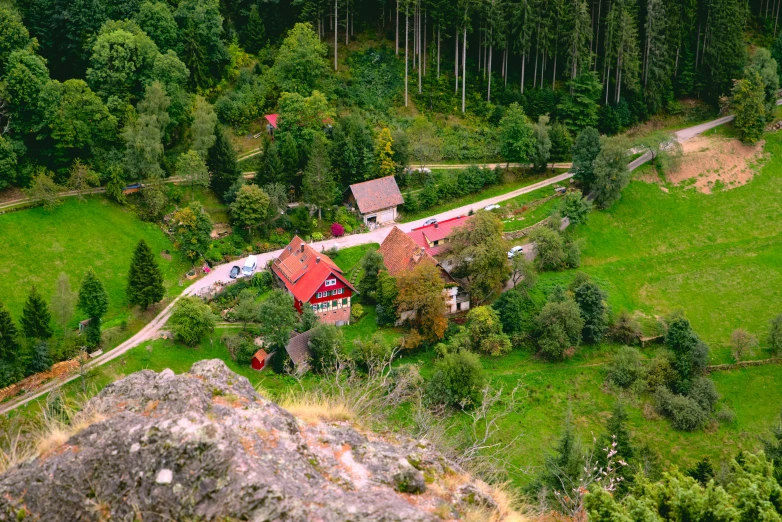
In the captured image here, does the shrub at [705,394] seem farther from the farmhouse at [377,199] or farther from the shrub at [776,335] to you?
the farmhouse at [377,199]

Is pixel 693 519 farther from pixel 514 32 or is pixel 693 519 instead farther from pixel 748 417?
pixel 514 32

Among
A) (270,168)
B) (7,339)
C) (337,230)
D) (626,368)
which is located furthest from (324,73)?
(626,368)

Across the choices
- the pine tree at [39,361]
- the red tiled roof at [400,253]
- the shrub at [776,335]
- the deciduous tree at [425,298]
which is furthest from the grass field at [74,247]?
the shrub at [776,335]

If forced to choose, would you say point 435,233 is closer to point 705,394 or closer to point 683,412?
point 683,412

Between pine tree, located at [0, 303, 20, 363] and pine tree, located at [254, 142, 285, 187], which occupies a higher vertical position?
pine tree, located at [254, 142, 285, 187]

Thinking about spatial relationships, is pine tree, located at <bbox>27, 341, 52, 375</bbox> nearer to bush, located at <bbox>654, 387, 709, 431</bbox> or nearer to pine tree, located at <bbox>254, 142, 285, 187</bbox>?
pine tree, located at <bbox>254, 142, 285, 187</bbox>

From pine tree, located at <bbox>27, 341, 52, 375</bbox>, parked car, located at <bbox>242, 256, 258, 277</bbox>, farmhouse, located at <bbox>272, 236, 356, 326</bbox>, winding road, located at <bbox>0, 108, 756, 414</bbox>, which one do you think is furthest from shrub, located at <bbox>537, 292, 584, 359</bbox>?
pine tree, located at <bbox>27, 341, 52, 375</bbox>

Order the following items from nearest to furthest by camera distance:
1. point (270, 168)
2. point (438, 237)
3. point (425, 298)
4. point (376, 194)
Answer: point (425, 298), point (438, 237), point (270, 168), point (376, 194)
